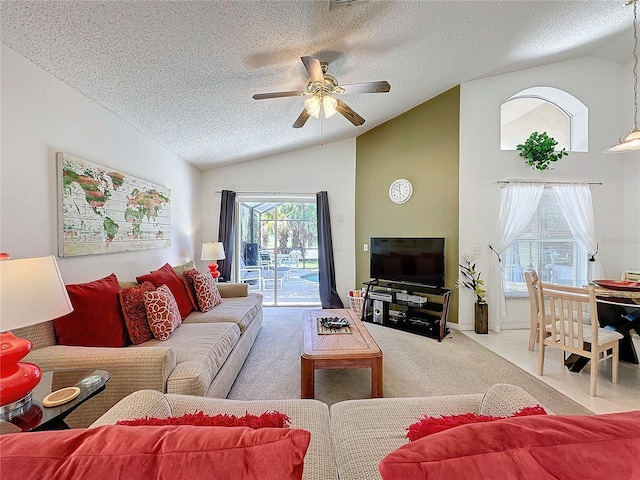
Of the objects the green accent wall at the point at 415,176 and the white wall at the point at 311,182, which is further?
the white wall at the point at 311,182

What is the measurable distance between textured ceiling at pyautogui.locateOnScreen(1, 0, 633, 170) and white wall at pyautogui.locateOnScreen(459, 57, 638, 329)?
26cm

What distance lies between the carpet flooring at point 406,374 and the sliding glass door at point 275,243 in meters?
1.63

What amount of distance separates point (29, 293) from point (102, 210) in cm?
150

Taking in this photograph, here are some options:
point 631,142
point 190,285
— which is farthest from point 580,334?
point 190,285

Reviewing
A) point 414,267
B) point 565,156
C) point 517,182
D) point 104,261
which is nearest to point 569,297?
point 414,267

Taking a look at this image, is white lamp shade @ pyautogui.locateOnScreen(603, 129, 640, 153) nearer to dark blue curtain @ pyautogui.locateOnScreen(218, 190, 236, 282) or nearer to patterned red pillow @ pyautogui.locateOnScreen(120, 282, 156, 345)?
patterned red pillow @ pyautogui.locateOnScreen(120, 282, 156, 345)

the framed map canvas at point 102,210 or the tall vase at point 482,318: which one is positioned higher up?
the framed map canvas at point 102,210

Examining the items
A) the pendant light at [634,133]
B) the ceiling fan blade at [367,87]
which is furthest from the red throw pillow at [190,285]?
the pendant light at [634,133]

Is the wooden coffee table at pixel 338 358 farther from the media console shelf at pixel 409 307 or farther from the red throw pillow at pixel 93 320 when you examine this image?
the media console shelf at pixel 409 307

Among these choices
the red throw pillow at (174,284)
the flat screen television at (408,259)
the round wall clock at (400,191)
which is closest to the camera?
the red throw pillow at (174,284)

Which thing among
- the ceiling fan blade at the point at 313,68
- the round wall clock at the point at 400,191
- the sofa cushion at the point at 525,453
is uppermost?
the ceiling fan blade at the point at 313,68

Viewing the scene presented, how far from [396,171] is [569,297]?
9.26 ft

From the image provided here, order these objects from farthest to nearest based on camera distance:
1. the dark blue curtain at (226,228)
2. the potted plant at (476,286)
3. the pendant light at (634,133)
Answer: the dark blue curtain at (226,228), the potted plant at (476,286), the pendant light at (634,133)

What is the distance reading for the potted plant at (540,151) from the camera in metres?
3.80
